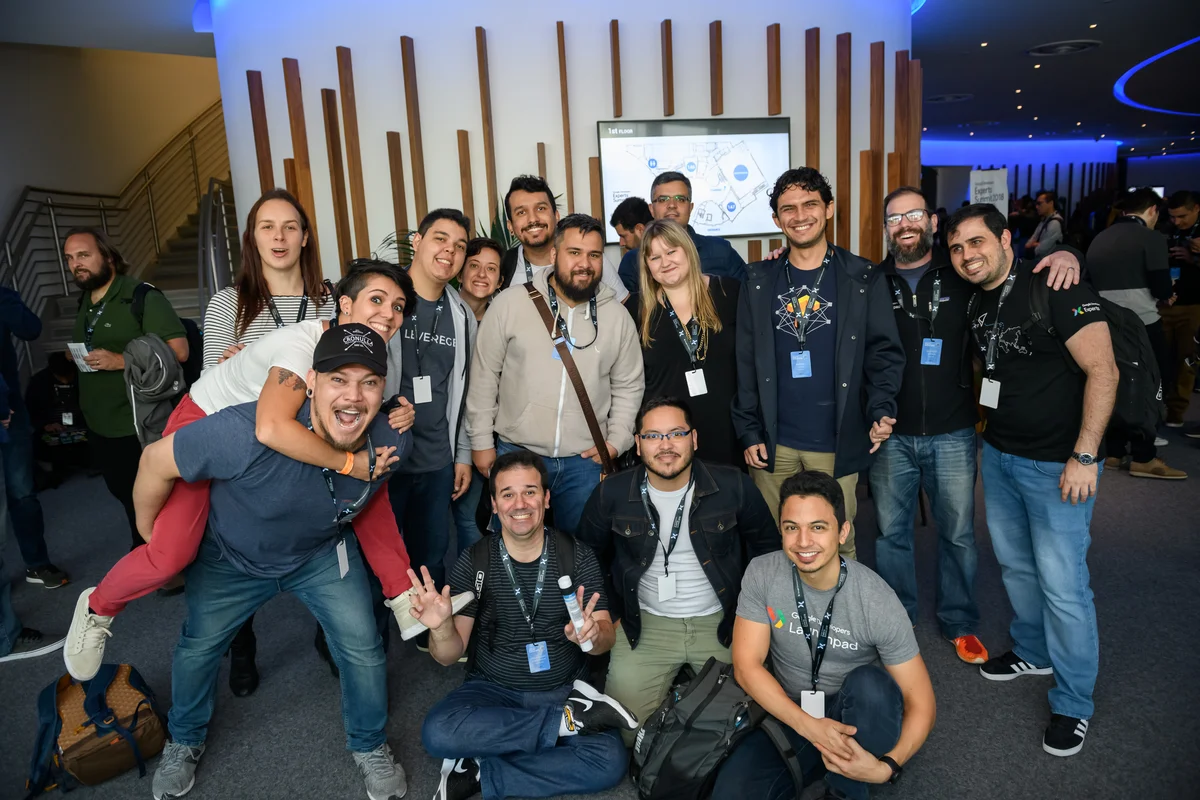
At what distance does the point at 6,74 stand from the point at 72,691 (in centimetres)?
724

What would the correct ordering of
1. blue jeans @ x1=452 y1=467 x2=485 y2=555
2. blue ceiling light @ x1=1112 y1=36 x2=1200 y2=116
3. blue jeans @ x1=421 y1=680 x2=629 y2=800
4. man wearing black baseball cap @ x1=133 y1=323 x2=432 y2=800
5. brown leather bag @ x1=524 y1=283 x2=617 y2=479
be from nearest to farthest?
man wearing black baseball cap @ x1=133 y1=323 x2=432 y2=800
blue jeans @ x1=421 y1=680 x2=629 y2=800
brown leather bag @ x1=524 y1=283 x2=617 y2=479
blue jeans @ x1=452 y1=467 x2=485 y2=555
blue ceiling light @ x1=1112 y1=36 x2=1200 y2=116

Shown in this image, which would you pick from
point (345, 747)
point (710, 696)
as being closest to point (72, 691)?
point (345, 747)

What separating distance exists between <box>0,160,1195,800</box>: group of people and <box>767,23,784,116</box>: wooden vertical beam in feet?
11.1

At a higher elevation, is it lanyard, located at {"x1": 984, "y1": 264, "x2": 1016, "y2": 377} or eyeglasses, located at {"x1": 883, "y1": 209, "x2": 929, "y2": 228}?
eyeglasses, located at {"x1": 883, "y1": 209, "x2": 929, "y2": 228}

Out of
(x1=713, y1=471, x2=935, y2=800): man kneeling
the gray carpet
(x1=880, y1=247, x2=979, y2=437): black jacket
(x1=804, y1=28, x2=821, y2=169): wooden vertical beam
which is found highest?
(x1=804, y1=28, x2=821, y2=169): wooden vertical beam

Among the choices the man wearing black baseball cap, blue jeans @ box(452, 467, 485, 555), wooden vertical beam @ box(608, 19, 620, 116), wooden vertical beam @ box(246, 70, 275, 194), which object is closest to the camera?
the man wearing black baseball cap

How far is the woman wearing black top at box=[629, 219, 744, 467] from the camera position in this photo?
2.80 meters

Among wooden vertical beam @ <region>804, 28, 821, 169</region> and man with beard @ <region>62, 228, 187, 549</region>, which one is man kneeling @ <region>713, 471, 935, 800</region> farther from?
wooden vertical beam @ <region>804, 28, 821, 169</region>

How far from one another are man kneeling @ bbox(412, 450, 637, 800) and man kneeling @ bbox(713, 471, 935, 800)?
0.43m

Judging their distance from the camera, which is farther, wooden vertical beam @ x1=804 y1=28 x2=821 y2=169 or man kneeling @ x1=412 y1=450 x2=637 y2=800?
wooden vertical beam @ x1=804 y1=28 x2=821 y2=169

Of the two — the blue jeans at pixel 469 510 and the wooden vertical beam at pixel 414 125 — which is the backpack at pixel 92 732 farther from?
the wooden vertical beam at pixel 414 125

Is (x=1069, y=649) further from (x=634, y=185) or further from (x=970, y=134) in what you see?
(x=970, y=134)

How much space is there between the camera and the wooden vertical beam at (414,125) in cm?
539

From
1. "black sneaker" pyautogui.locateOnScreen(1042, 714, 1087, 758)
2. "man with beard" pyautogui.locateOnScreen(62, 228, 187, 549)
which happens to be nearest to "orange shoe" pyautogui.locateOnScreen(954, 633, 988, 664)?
"black sneaker" pyautogui.locateOnScreen(1042, 714, 1087, 758)
